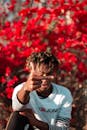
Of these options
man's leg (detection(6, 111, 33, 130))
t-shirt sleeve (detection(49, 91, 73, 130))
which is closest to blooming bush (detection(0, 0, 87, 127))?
t-shirt sleeve (detection(49, 91, 73, 130))

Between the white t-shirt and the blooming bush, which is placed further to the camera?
the blooming bush

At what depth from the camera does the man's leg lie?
308 cm

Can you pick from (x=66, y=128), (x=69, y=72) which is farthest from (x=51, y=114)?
(x=69, y=72)

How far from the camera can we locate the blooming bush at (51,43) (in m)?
6.93

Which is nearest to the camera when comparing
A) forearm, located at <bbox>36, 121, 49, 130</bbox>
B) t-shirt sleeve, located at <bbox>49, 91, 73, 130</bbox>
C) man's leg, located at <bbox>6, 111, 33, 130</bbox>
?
man's leg, located at <bbox>6, 111, 33, 130</bbox>

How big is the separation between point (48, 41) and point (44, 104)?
3.96m

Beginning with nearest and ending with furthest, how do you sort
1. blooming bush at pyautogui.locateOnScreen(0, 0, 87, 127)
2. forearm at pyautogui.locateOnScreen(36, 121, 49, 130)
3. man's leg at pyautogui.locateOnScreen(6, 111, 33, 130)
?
man's leg at pyautogui.locateOnScreen(6, 111, 33, 130) < forearm at pyautogui.locateOnScreen(36, 121, 49, 130) < blooming bush at pyautogui.locateOnScreen(0, 0, 87, 127)

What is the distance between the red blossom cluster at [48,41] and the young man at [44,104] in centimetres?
324

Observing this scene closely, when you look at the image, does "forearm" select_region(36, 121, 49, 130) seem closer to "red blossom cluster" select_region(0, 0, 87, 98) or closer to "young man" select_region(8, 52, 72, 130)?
"young man" select_region(8, 52, 72, 130)

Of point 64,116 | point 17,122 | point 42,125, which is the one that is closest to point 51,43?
point 64,116

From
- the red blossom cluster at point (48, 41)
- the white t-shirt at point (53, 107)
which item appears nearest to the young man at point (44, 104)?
the white t-shirt at point (53, 107)

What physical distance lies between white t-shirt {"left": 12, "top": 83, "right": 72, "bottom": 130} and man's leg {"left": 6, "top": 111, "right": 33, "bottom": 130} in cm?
16

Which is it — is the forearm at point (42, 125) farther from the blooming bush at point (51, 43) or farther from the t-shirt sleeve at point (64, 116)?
the blooming bush at point (51, 43)

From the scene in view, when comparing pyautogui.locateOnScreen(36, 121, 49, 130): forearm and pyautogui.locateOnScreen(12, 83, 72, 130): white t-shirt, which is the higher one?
pyautogui.locateOnScreen(12, 83, 72, 130): white t-shirt
